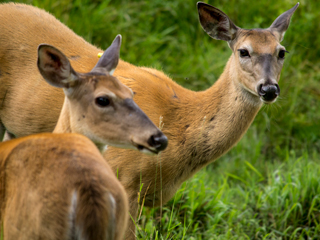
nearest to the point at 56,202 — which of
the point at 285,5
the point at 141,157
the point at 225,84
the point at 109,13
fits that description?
the point at 141,157

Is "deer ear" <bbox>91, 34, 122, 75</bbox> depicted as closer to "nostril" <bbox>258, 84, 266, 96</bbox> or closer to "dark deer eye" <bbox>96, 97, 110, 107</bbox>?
"dark deer eye" <bbox>96, 97, 110, 107</bbox>

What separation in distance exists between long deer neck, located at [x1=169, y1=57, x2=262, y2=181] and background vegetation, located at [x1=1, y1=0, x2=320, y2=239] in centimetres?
57

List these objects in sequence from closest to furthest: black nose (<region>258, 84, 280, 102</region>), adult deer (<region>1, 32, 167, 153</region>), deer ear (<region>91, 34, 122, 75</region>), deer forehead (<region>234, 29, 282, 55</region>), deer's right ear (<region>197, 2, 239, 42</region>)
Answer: adult deer (<region>1, 32, 167, 153</region>)
deer ear (<region>91, 34, 122, 75</region>)
black nose (<region>258, 84, 280, 102</region>)
deer forehead (<region>234, 29, 282, 55</region>)
deer's right ear (<region>197, 2, 239, 42</region>)

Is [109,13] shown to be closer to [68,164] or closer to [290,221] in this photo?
[290,221]

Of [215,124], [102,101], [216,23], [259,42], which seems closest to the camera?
[102,101]

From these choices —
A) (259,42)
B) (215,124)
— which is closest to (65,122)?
(215,124)

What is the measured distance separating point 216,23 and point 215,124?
1180 millimetres

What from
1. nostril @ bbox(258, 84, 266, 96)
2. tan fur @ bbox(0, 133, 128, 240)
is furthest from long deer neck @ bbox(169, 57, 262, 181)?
tan fur @ bbox(0, 133, 128, 240)

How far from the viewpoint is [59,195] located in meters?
2.66

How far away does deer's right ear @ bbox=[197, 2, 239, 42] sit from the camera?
203 inches

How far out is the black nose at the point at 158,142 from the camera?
10.9 feet

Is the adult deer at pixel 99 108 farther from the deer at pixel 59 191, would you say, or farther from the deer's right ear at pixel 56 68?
the deer at pixel 59 191

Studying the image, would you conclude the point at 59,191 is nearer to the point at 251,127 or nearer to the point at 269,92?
the point at 269,92

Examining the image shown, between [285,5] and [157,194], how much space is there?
15.2 ft
